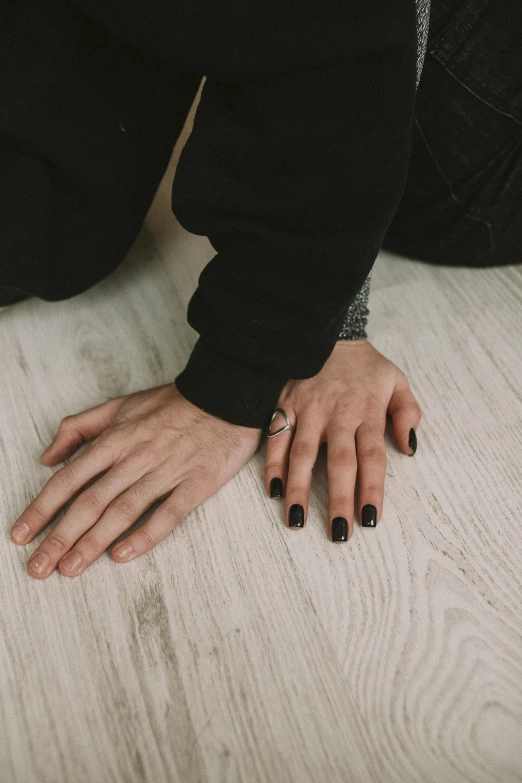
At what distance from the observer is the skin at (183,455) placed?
63cm

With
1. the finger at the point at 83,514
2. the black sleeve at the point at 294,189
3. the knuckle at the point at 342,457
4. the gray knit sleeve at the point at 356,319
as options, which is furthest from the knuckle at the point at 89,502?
the gray knit sleeve at the point at 356,319

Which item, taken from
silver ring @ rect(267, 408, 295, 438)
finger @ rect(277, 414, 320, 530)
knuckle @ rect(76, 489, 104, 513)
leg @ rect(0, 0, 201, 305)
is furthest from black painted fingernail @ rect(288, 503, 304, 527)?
leg @ rect(0, 0, 201, 305)

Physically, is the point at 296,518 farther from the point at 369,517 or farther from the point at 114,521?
the point at 114,521

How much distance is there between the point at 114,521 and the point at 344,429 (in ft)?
0.90

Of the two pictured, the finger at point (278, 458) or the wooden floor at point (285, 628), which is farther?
the finger at point (278, 458)

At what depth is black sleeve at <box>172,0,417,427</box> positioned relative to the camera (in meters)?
0.51

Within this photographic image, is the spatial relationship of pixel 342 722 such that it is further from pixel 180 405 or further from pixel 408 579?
pixel 180 405

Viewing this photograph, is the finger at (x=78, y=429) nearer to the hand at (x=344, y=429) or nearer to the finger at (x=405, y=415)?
the hand at (x=344, y=429)

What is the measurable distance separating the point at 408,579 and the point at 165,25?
1.84ft

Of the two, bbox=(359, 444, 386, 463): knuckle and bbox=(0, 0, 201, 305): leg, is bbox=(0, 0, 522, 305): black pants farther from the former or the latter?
bbox=(359, 444, 386, 463): knuckle

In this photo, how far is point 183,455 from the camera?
666 mm

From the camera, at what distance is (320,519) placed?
2.20 ft

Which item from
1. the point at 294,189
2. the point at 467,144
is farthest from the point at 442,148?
the point at 294,189

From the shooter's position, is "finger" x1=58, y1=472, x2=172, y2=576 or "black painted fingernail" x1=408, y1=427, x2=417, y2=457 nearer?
"finger" x1=58, y1=472, x2=172, y2=576
